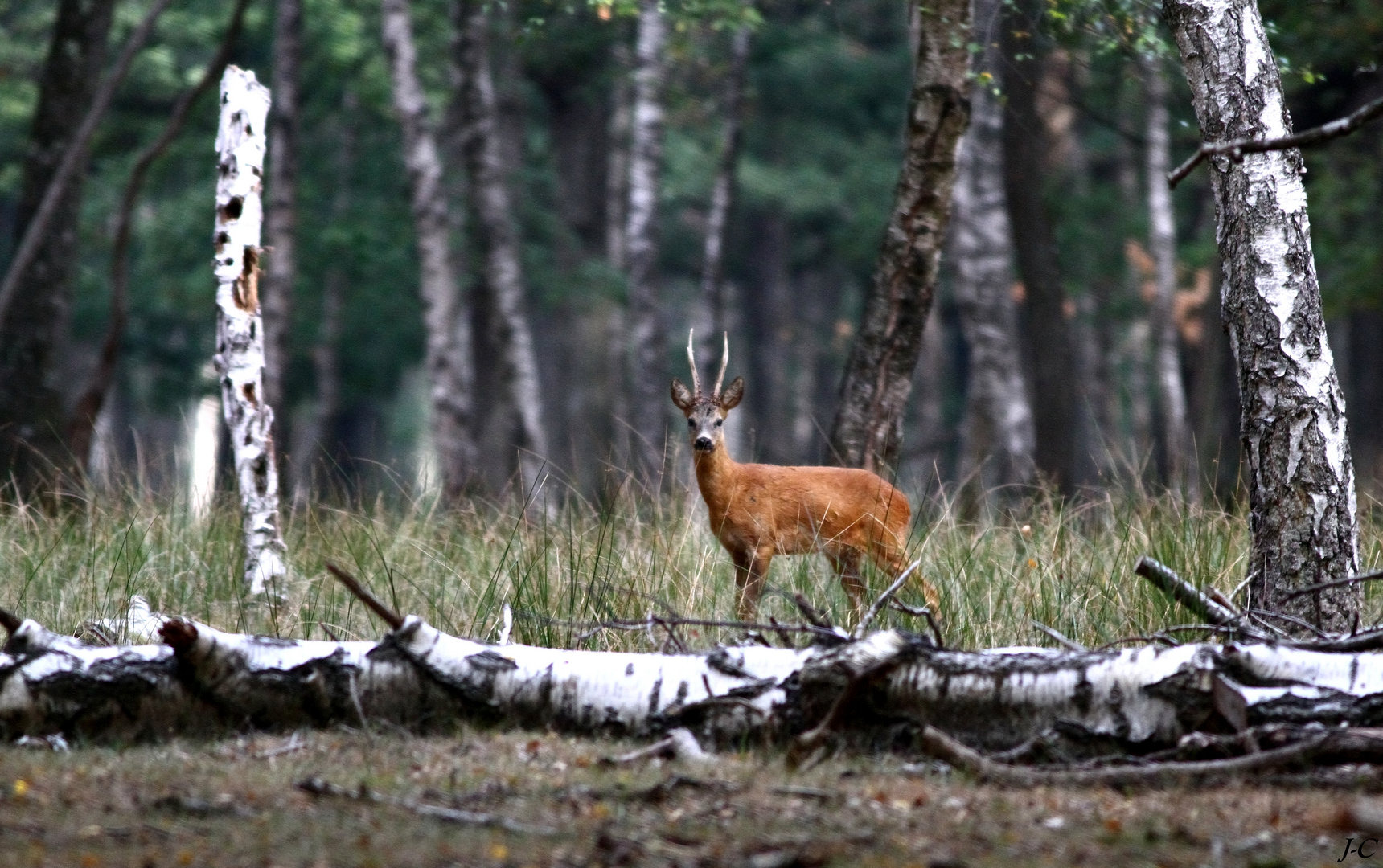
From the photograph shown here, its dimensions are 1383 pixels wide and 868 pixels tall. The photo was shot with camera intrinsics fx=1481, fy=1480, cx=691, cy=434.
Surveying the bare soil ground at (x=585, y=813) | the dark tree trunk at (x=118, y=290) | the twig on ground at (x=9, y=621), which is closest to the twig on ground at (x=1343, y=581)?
the bare soil ground at (x=585, y=813)

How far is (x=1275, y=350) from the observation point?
520cm

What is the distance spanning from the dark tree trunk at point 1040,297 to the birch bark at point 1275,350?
28.3ft

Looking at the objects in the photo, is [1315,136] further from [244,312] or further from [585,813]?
[244,312]

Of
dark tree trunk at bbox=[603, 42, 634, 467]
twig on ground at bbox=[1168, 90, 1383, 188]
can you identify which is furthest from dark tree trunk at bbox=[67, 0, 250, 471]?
dark tree trunk at bbox=[603, 42, 634, 467]

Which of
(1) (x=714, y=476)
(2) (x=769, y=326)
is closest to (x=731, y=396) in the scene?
(1) (x=714, y=476)

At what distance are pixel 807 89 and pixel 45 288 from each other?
18.8m

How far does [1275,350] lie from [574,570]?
2669 millimetres

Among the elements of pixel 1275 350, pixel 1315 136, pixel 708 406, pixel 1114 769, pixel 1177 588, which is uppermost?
pixel 1315 136

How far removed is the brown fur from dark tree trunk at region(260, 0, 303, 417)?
9249 millimetres

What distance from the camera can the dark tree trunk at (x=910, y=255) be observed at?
8188 millimetres

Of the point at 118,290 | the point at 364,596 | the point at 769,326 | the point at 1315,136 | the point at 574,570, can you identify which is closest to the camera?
the point at 1315,136

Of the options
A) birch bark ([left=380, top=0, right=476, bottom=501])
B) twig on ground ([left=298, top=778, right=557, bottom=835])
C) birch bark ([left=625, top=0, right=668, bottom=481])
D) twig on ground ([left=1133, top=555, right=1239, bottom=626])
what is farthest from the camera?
birch bark ([left=625, top=0, right=668, bottom=481])

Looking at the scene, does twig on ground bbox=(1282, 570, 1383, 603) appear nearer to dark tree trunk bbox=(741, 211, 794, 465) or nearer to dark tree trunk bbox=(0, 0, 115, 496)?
dark tree trunk bbox=(0, 0, 115, 496)

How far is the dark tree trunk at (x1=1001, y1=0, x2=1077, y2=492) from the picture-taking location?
46.7 ft
